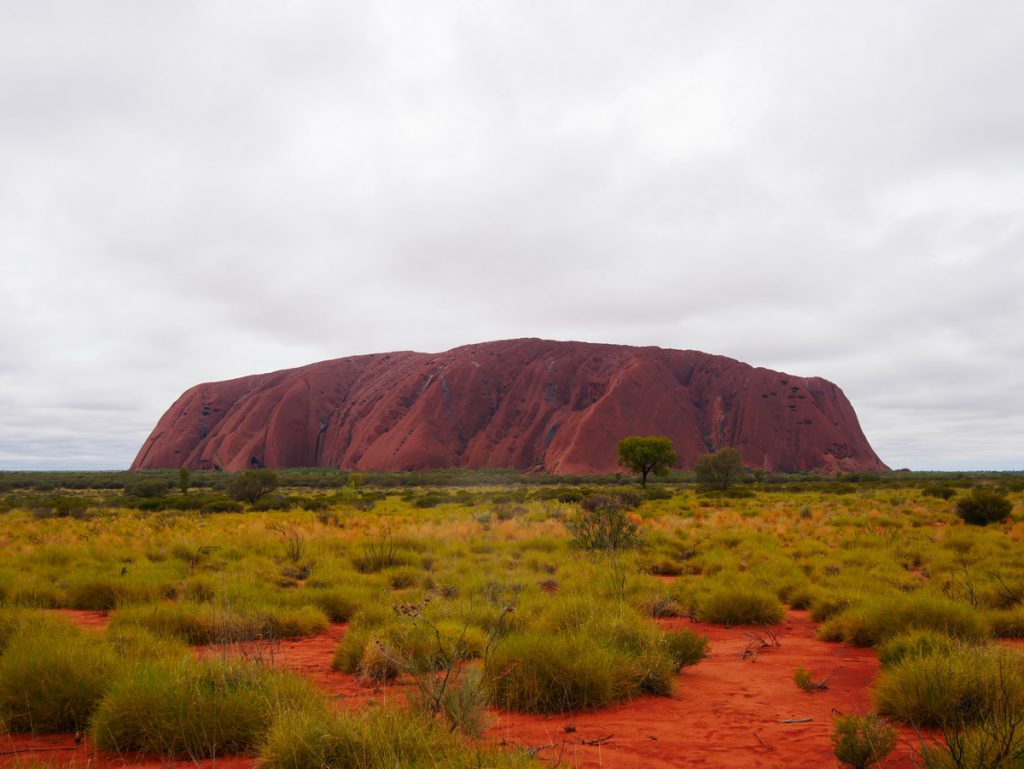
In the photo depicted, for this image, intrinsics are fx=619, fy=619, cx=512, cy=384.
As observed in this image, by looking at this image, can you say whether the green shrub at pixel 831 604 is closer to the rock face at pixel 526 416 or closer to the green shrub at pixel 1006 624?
the green shrub at pixel 1006 624

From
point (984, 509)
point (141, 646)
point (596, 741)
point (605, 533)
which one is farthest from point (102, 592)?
point (984, 509)

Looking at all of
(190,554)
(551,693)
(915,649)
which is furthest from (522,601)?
(190,554)

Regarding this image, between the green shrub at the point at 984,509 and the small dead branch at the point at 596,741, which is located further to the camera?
the green shrub at the point at 984,509

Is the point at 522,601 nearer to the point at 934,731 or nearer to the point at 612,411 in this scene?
the point at 934,731

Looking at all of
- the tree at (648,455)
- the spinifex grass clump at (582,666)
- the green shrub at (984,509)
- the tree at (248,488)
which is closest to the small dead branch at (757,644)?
the spinifex grass clump at (582,666)

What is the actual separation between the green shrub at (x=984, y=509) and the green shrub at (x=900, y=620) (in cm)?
1328

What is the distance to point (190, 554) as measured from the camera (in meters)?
12.8

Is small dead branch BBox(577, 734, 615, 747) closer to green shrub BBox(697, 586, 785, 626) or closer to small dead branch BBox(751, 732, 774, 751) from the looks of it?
small dead branch BBox(751, 732, 774, 751)

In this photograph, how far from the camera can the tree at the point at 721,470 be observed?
45031mm

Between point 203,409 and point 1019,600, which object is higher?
point 203,409

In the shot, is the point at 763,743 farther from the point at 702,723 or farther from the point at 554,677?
the point at 554,677

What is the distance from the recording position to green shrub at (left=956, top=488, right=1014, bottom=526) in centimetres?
1723

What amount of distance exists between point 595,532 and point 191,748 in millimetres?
10580

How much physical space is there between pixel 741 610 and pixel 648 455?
163ft
